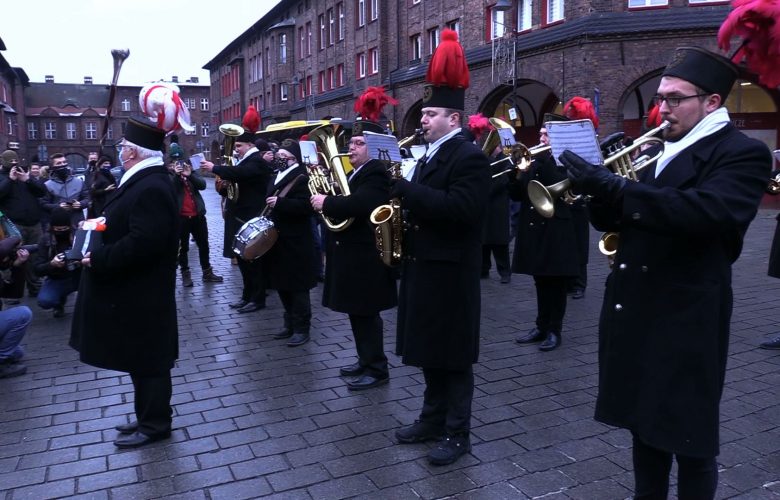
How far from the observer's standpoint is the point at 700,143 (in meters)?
2.75

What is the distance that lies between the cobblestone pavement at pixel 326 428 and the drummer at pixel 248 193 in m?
1.21

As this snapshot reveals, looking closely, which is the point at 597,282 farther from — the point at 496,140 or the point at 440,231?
the point at 440,231

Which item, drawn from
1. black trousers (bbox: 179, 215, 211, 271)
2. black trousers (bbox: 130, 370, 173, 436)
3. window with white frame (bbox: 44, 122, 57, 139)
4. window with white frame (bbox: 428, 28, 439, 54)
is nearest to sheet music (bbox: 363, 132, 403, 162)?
black trousers (bbox: 130, 370, 173, 436)

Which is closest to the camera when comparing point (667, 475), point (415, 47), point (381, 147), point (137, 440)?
point (667, 475)

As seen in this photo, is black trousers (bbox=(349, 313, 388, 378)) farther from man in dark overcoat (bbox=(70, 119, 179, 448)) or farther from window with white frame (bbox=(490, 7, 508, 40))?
window with white frame (bbox=(490, 7, 508, 40))

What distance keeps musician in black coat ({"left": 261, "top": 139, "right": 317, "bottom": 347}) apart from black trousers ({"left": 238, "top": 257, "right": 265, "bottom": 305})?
57.3 inches

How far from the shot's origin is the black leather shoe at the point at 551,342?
6418 millimetres

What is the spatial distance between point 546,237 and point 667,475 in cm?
378

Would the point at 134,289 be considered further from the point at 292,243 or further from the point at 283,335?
the point at 283,335

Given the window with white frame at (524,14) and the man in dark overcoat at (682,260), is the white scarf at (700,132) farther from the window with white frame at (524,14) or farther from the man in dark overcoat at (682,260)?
the window with white frame at (524,14)

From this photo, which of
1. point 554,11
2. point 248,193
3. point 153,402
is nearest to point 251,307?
point 248,193

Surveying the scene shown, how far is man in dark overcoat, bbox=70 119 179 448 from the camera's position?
4.21 m

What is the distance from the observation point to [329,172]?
20.4 feet

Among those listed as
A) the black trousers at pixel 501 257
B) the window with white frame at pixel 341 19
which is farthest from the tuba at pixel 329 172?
the window with white frame at pixel 341 19
